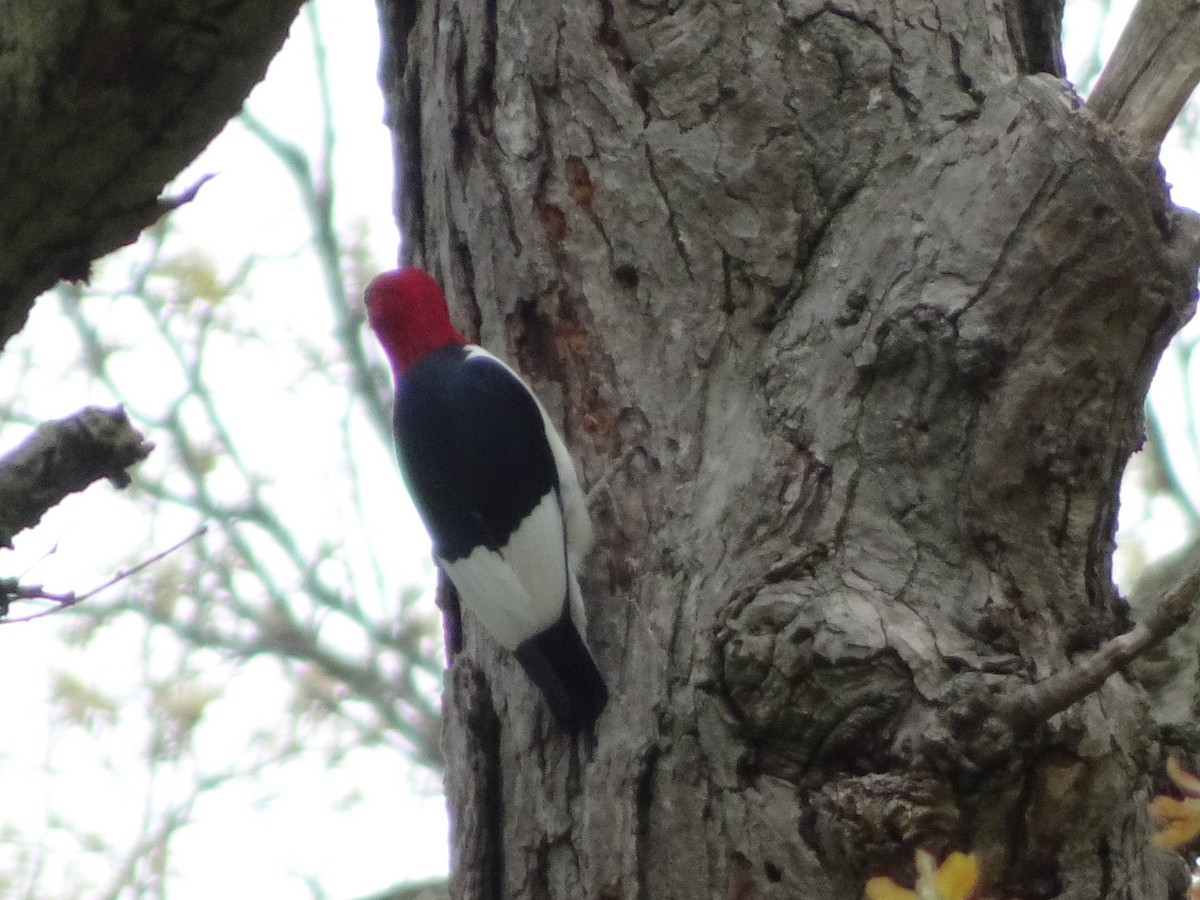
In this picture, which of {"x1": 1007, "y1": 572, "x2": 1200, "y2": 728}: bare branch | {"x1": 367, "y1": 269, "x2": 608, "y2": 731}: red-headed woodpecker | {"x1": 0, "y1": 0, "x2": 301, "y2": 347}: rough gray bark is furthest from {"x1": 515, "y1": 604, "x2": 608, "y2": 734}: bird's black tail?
{"x1": 0, "y1": 0, "x2": 301, "y2": 347}: rough gray bark

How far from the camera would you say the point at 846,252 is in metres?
2.13

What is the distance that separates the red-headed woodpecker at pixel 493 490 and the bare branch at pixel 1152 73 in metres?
1.06

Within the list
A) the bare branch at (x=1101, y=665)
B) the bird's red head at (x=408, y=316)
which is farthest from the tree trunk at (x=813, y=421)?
the bird's red head at (x=408, y=316)

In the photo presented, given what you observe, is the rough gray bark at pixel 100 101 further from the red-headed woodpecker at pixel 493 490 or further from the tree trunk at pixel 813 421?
the red-headed woodpecker at pixel 493 490

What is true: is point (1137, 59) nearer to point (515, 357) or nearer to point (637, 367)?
point (637, 367)

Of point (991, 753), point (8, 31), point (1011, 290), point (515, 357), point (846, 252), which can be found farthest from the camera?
point (515, 357)

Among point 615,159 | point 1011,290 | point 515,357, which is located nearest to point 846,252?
point 1011,290

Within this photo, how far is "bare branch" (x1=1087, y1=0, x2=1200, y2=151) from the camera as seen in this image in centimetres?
194

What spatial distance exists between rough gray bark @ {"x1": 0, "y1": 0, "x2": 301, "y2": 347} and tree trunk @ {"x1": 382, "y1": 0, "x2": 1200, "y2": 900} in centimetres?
97

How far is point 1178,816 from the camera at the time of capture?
1.86 m

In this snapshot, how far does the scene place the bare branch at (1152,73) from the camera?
1936 mm

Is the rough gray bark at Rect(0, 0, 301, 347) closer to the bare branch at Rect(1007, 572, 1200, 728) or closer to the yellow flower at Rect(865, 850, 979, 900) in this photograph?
the yellow flower at Rect(865, 850, 979, 900)

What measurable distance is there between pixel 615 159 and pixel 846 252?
0.47m

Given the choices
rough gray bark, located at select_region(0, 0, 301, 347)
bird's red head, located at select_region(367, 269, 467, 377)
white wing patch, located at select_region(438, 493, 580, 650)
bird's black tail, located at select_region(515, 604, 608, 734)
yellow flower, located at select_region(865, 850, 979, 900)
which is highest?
bird's red head, located at select_region(367, 269, 467, 377)
